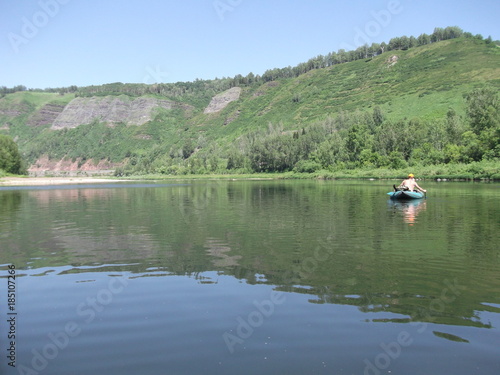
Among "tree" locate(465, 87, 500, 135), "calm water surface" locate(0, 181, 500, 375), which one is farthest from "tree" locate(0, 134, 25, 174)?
"tree" locate(465, 87, 500, 135)

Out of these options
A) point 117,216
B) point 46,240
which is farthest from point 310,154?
point 46,240

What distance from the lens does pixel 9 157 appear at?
14412 cm

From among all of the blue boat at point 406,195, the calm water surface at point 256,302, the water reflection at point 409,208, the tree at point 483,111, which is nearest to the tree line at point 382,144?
the tree at point 483,111

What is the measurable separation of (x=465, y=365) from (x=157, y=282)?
33.6 ft

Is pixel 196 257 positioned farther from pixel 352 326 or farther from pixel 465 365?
pixel 465 365

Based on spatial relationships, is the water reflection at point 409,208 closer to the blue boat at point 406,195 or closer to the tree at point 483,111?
the blue boat at point 406,195

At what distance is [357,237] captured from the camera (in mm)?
24422

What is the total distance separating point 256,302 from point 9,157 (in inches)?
6092

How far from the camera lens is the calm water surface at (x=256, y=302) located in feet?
30.3

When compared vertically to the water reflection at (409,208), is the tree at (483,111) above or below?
above

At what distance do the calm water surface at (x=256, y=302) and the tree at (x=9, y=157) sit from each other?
13417 cm

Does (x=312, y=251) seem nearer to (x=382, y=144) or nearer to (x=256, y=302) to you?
(x=256, y=302)

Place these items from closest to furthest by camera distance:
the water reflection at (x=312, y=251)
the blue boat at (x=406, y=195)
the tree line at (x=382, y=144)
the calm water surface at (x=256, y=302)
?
the calm water surface at (x=256, y=302), the water reflection at (x=312, y=251), the blue boat at (x=406, y=195), the tree line at (x=382, y=144)

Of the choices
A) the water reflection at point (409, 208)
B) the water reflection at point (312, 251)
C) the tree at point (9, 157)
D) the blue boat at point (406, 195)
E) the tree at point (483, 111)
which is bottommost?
the water reflection at point (409, 208)
